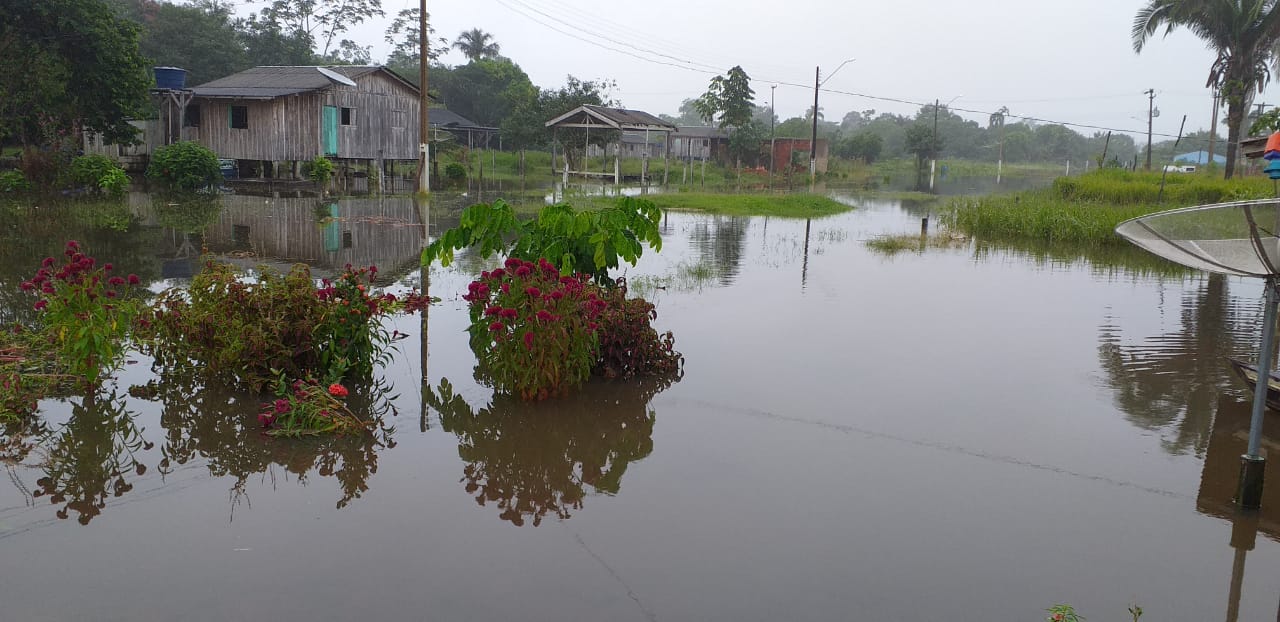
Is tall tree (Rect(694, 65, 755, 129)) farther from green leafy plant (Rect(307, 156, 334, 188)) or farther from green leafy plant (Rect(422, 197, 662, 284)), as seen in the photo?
green leafy plant (Rect(422, 197, 662, 284))

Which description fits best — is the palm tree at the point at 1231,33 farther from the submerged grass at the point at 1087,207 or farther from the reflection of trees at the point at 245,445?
the reflection of trees at the point at 245,445

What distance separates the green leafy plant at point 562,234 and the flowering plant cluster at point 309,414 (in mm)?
1783

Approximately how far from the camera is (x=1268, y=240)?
16.9 ft

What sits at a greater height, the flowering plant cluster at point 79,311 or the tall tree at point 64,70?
the tall tree at point 64,70

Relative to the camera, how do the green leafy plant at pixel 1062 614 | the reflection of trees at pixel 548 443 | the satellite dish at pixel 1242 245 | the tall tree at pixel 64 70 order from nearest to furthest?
the green leafy plant at pixel 1062 614 < the satellite dish at pixel 1242 245 < the reflection of trees at pixel 548 443 < the tall tree at pixel 64 70

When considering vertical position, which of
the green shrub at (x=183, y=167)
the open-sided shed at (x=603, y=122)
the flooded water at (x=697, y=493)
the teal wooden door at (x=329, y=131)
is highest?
the open-sided shed at (x=603, y=122)

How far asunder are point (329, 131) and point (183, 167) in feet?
16.8

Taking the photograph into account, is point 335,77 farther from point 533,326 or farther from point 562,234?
point 533,326

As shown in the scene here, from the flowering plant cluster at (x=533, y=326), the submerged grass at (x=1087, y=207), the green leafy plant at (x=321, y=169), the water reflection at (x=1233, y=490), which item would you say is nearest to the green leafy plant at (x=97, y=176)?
the green leafy plant at (x=321, y=169)

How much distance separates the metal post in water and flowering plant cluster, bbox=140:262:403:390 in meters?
5.82

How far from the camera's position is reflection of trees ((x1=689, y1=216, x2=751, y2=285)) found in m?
15.2

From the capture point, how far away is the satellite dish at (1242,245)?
5.09 m

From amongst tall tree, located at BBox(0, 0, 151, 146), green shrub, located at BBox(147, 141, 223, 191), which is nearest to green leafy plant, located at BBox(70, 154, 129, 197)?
tall tree, located at BBox(0, 0, 151, 146)

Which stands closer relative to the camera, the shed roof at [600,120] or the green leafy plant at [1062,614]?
the green leafy plant at [1062,614]
